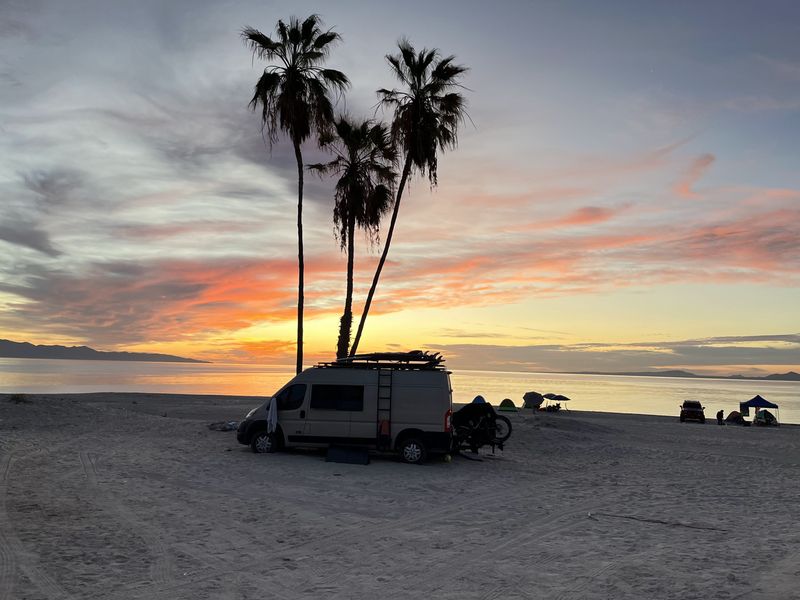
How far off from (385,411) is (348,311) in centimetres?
995

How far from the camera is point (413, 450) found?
17812mm

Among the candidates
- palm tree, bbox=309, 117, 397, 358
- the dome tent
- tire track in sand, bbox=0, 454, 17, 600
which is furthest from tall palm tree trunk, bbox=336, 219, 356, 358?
the dome tent

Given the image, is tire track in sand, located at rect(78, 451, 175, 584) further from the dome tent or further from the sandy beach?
the dome tent

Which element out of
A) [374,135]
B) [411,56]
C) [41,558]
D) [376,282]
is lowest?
[41,558]

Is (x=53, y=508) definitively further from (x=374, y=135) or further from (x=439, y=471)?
(x=374, y=135)

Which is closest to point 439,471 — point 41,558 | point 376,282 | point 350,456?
point 350,456

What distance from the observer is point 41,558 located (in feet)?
27.8

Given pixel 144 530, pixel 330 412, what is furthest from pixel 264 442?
pixel 144 530

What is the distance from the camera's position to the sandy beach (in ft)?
25.9

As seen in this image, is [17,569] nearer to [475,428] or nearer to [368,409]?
[368,409]

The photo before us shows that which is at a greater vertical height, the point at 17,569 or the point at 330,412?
the point at 330,412

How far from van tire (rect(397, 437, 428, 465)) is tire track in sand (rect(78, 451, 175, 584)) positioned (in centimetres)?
751

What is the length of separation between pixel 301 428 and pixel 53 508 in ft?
25.5

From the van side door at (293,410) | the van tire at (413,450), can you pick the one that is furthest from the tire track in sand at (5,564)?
the van tire at (413,450)
